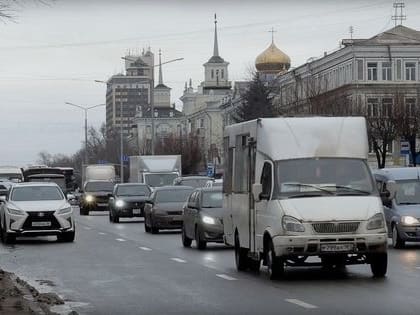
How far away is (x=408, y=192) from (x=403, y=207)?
2.78ft

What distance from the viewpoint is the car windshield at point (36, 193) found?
94.0ft

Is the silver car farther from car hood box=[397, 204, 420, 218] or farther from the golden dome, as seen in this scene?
the golden dome

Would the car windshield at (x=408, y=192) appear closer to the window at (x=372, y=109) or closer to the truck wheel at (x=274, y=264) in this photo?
the truck wheel at (x=274, y=264)

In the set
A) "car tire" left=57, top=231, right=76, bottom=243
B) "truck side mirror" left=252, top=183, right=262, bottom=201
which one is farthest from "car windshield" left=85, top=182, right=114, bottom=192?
"truck side mirror" left=252, top=183, right=262, bottom=201

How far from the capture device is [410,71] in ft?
271

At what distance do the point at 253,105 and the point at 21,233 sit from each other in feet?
160

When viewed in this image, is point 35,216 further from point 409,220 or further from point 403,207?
point 409,220

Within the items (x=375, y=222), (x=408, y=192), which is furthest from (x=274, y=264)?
(x=408, y=192)

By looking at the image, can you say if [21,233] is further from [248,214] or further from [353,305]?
[353,305]

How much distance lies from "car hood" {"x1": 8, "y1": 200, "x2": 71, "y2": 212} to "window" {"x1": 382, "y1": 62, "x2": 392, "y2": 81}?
2247 inches

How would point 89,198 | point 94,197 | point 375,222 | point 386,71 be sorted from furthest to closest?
1. point 386,71
2. point 94,197
3. point 89,198
4. point 375,222

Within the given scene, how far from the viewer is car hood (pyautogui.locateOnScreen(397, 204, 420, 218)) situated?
24.3 metres

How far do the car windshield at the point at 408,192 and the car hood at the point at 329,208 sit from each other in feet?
30.6

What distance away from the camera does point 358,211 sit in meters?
16.1
